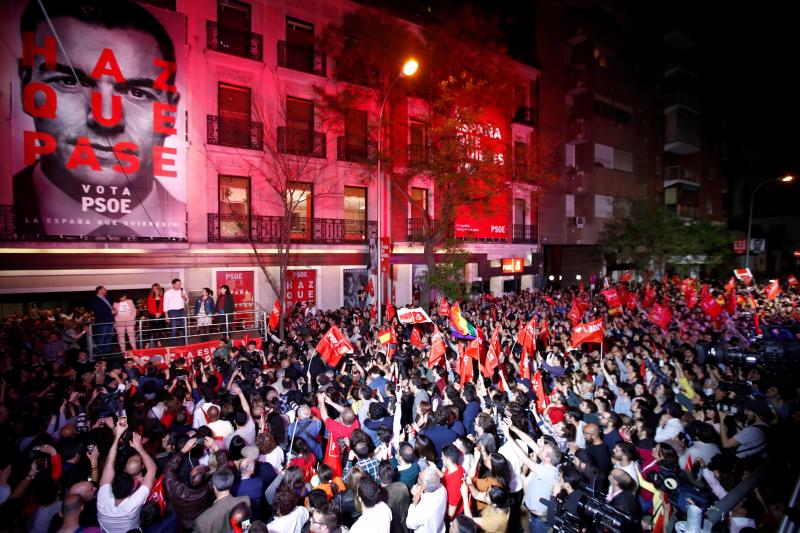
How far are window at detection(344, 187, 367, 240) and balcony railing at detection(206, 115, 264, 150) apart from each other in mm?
4587

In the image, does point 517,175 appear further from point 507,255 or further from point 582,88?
point 582,88

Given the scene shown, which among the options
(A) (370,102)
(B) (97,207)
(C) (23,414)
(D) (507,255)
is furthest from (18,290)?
(D) (507,255)

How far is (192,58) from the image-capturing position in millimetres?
17047

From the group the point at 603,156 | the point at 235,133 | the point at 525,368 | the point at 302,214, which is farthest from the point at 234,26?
the point at 603,156

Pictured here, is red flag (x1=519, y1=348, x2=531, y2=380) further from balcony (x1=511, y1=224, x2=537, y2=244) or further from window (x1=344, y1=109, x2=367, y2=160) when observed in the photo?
balcony (x1=511, y1=224, x2=537, y2=244)

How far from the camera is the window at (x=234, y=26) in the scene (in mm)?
17953

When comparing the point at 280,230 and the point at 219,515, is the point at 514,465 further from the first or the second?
the point at 280,230

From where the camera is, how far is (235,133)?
18.2 meters

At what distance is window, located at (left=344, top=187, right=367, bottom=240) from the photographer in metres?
21.1

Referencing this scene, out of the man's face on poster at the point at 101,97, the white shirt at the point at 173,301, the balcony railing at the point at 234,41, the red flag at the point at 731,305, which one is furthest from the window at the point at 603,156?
the white shirt at the point at 173,301

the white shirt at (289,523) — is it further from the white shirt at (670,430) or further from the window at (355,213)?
the window at (355,213)

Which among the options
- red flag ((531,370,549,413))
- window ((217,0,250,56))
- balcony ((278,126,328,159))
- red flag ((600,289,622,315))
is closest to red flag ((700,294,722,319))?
red flag ((600,289,622,315))

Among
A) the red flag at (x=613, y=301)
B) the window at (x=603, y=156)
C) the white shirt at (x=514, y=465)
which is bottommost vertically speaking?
the white shirt at (x=514, y=465)

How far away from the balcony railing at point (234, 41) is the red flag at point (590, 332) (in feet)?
53.9
